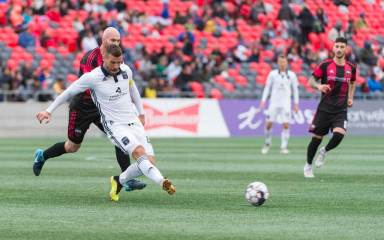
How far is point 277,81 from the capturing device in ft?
86.7

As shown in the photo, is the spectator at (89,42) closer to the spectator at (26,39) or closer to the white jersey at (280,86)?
the spectator at (26,39)

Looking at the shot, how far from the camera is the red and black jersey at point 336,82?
16.3 meters

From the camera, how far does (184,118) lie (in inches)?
1280

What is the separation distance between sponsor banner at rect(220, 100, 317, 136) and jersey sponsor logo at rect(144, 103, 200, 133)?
3.57 ft

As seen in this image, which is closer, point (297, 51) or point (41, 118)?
point (41, 118)

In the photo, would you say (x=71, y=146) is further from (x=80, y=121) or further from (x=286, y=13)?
(x=286, y=13)

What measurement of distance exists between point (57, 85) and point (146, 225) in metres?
22.3

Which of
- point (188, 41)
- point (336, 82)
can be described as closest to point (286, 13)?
point (188, 41)

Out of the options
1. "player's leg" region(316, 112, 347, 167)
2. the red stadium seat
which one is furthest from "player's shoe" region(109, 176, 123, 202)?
the red stadium seat

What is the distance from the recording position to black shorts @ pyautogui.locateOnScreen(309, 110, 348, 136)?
16.2 meters

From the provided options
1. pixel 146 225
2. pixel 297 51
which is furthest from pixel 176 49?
pixel 146 225

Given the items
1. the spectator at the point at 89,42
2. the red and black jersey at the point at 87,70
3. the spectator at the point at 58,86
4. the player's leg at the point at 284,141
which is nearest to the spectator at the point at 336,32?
Result: the spectator at the point at 89,42

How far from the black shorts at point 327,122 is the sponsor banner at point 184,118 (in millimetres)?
15493

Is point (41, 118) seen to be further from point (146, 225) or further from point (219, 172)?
point (219, 172)
